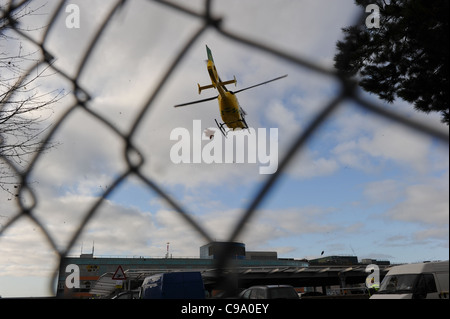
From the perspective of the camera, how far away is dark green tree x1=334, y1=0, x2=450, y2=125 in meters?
3.51

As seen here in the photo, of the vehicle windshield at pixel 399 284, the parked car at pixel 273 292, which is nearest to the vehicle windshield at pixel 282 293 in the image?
the parked car at pixel 273 292

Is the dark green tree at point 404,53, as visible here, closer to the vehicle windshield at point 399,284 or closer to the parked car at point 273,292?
the vehicle windshield at point 399,284

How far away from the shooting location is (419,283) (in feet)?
20.8

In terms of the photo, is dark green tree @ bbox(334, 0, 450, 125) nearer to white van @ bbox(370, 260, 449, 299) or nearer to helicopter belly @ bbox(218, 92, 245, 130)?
white van @ bbox(370, 260, 449, 299)

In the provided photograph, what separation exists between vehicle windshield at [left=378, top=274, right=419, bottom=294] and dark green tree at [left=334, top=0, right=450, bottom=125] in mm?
4271

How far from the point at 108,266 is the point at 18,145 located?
3649cm

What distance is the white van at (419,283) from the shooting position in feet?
20.0

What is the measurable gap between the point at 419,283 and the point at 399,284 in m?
Answer: 0.37

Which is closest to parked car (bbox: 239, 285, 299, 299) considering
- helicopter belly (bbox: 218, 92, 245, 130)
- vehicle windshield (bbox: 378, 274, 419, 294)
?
vehicle windshield (bbox: 378, 274, 419, 294)
